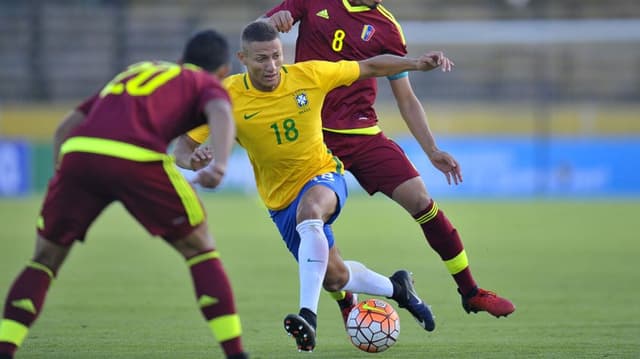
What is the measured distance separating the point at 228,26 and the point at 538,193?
8.58 m

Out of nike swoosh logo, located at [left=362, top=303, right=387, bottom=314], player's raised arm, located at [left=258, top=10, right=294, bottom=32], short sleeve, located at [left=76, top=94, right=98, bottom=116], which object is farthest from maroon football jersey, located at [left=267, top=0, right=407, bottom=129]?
short sleeve, located at [left=76, top=94, right=98, bottom=116]

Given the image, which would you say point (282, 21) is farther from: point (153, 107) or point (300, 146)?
point (153, 107)

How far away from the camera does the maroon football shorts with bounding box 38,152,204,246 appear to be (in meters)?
5.60

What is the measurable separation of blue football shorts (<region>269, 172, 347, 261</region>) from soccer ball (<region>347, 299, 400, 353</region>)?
51 cm

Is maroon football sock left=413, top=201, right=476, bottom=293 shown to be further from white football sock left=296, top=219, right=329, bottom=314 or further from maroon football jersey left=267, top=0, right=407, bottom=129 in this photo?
white football sock left=296, top=219, right=329, bottom=314

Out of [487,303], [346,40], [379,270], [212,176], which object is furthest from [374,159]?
[379,270]

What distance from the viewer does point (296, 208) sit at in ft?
24.4

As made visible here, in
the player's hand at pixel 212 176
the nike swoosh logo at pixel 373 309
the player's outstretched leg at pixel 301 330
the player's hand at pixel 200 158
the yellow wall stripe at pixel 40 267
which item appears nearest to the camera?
the player's hand at pixel 212 176

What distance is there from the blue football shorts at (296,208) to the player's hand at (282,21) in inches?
40.4

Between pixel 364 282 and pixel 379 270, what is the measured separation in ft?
13.6

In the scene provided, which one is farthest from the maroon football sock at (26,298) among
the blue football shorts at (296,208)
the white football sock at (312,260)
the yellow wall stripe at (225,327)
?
the blue football shorts at (296,208)

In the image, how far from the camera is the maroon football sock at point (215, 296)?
223 inches

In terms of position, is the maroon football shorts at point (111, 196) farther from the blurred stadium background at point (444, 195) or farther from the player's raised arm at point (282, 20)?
the player's raised arm at point (282, 20)

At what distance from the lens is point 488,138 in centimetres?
2359
